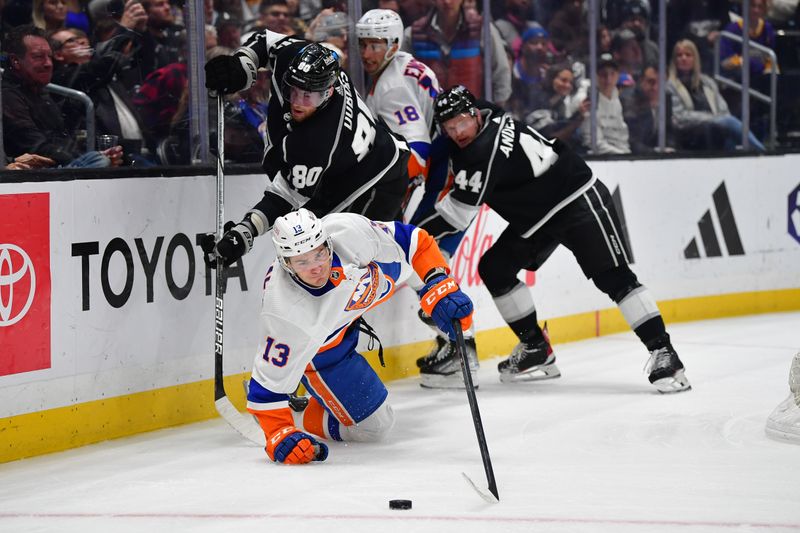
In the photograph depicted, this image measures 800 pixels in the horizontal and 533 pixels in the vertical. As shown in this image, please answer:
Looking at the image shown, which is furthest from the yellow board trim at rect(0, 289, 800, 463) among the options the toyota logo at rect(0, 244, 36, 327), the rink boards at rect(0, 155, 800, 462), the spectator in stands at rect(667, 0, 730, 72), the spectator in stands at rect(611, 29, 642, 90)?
the spectator in stands at rect(667, 0, 730, 72)

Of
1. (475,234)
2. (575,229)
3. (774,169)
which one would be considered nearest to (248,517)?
(575,229)

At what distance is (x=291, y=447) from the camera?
12.3 feet

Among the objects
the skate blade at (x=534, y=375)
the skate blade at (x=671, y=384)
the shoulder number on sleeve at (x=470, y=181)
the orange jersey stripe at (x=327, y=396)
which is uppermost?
the shoulder number on sleeve at (x=470, y=181)

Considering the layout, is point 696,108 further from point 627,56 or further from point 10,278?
point 10,278

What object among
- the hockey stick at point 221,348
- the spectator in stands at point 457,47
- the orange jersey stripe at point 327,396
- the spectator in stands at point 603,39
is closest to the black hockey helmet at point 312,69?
the hockey stick at point 221,348

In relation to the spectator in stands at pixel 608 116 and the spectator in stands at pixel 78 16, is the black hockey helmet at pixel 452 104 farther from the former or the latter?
the spectator in stands at pixel 608 116

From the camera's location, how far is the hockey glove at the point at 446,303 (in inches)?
147

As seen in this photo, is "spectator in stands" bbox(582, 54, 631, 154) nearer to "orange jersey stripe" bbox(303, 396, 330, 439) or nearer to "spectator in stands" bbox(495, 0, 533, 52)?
"spectator in stands" bbox(495, 0, 533, 52)

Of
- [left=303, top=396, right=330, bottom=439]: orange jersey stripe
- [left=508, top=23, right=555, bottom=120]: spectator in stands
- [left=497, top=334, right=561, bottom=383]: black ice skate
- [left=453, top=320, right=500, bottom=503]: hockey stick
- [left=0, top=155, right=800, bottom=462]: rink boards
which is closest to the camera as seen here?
[left=453, top=320, right=500, bottom=503]: hockey stick

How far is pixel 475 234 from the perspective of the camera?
6.01 metres

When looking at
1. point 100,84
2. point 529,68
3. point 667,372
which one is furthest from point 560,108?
point 100,84

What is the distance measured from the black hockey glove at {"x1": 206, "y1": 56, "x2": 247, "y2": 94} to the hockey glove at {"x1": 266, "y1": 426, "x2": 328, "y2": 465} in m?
1.38

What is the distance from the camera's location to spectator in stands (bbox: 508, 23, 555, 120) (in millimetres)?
6629

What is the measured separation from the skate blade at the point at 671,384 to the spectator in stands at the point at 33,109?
7.69ft
